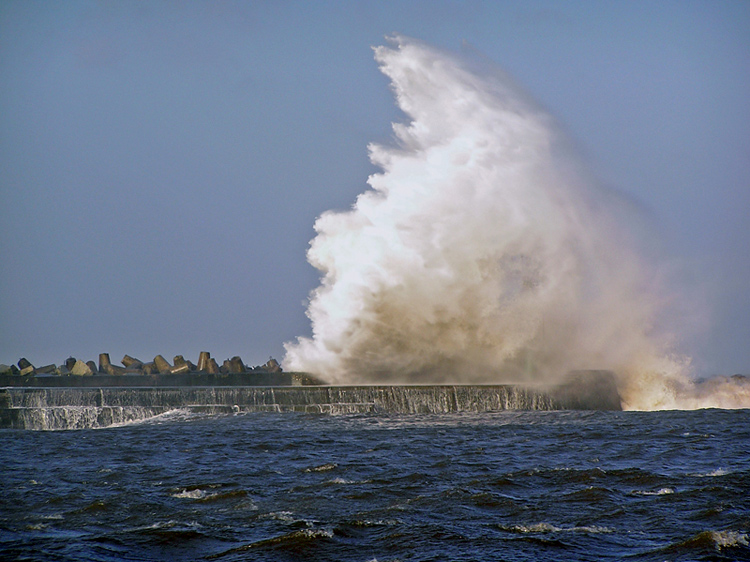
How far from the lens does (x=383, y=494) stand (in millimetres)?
8156

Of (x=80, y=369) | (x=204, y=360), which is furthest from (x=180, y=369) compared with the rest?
(x=80, y=369)

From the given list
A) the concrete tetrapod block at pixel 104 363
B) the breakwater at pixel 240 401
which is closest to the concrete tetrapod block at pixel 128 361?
the concrete tetrapod block at pixel 104 363

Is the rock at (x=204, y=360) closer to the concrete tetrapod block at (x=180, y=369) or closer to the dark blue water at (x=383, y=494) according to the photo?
the concrete tetrapod block at (x=180, y=369)

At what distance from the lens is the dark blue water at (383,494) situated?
6.03 metres

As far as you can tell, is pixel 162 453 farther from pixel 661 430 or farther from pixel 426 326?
pixel 426 326

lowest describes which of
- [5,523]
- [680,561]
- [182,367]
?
[680,561]

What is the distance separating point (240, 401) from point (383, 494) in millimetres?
10421

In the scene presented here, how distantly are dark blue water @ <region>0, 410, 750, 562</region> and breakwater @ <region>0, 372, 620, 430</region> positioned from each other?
3.36m

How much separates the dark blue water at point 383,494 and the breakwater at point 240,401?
336cm

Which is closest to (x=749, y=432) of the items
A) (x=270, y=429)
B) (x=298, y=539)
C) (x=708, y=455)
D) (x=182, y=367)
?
(x=708, y=455)

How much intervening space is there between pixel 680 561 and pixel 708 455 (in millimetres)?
5798

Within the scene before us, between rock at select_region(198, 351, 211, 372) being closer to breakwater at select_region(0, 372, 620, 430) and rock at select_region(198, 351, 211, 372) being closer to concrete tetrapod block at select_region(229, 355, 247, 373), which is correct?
concrete tetrapod block at select_region(229, 355, 247, 373)

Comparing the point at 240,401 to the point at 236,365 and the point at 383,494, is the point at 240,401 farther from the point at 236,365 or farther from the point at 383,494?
the point at 383,494

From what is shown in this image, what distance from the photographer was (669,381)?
73.5ft
